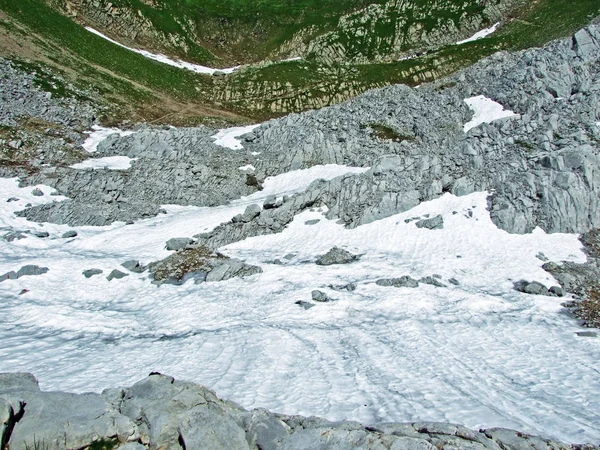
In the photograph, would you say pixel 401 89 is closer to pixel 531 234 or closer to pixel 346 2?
pixel 531 234

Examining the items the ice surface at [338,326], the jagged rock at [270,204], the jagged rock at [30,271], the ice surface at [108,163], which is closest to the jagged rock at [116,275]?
the ice surface at [338,326]

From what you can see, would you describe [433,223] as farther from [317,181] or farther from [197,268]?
[197,268]

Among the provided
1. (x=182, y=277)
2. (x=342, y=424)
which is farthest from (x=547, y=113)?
(x=342, y=424)

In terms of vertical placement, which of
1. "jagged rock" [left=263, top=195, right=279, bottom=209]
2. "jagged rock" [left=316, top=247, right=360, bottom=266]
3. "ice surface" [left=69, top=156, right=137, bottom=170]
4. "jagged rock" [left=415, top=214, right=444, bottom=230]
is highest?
"ice surface" [left=69, top=156, right=137, bottom=170]

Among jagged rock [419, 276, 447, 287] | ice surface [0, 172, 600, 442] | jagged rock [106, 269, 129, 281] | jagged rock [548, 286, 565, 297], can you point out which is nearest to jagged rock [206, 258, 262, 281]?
ice surface [0, 172, 600, 442]

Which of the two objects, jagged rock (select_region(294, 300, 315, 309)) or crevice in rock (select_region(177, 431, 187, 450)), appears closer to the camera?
crevice in rock (select_region(177, 431, 187, 450))

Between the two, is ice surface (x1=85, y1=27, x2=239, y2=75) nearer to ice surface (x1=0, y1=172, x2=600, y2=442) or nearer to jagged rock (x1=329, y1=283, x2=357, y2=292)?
ice surface (x1=0, y1=172, x2=600, y2=442)

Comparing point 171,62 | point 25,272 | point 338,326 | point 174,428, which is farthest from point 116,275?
point 171,62

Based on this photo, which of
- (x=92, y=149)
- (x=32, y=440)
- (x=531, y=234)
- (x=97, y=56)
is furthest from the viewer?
(x=97, y=56)
